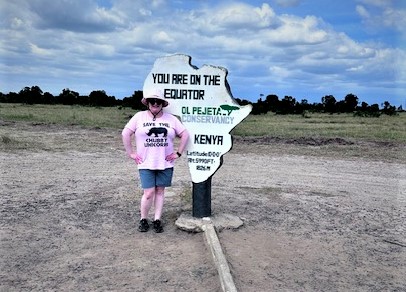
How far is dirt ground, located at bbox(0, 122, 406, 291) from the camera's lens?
430 cm

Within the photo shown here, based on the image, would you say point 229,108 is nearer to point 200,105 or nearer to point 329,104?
point 200,105

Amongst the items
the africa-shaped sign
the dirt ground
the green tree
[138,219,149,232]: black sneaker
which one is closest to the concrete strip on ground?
the dirt ground

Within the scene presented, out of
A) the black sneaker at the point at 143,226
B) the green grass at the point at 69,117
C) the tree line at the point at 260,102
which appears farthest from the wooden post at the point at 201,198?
the tree line at the point at 260,102

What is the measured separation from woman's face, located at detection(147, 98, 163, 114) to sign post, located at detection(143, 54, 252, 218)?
296mm

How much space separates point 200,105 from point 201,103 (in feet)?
0.08

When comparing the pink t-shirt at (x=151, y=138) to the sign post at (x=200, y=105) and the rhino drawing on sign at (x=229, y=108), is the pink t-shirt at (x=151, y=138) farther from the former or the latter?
the rhino drawing on sign at (x=229, y=108)

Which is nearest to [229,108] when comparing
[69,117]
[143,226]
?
[143,226]

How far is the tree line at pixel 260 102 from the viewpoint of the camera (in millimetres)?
35844

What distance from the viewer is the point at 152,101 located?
5.28 m

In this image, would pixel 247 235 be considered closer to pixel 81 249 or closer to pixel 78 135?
pixel 81 249

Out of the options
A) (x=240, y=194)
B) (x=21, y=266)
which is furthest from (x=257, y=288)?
(x=240, y=194)

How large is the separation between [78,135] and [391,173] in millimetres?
9179

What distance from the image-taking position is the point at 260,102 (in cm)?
3981

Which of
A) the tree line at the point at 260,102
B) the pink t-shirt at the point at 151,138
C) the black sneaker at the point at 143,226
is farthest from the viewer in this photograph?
the tree line at the point at 260,102
